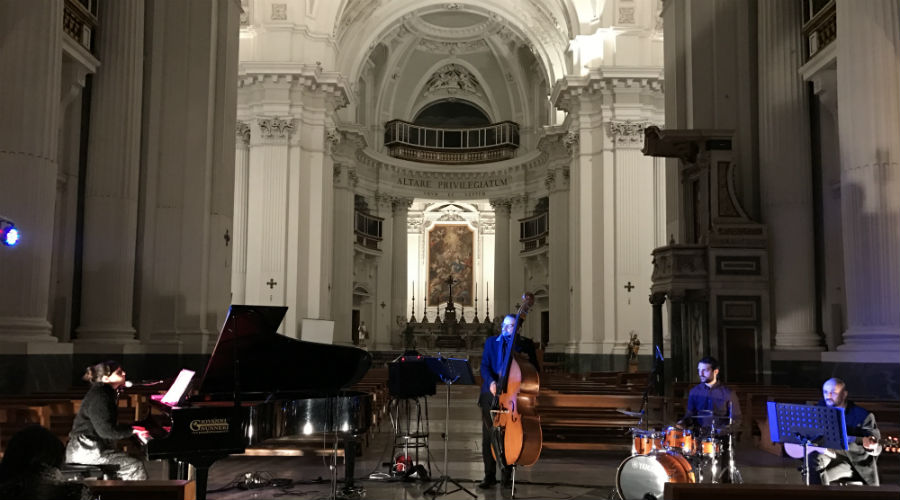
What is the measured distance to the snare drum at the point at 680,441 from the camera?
5.67 metres

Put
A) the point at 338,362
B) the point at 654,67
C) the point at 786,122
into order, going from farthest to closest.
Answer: the point at 654,67, the point at 786,122, the point at 338,362

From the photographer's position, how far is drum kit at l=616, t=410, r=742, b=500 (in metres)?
5.15

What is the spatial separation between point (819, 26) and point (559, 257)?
17.9m

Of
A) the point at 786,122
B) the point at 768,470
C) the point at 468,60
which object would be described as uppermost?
the point at 468,60

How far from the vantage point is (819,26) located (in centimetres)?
1187

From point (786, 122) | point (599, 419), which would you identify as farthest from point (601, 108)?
point (599, 419)

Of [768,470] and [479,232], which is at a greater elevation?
[479,232]

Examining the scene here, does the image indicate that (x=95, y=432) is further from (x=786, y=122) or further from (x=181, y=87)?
(x=786, y=122)

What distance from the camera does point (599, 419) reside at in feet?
31.8

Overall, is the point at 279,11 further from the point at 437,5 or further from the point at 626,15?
the point at 626,15

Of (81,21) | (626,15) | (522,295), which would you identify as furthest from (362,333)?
(81,21)

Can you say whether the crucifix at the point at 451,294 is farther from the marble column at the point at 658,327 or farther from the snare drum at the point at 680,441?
the snare drum at the point at 680,441

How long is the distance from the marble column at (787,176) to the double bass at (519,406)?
7.08 meters

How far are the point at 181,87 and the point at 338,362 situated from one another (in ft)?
23.7
